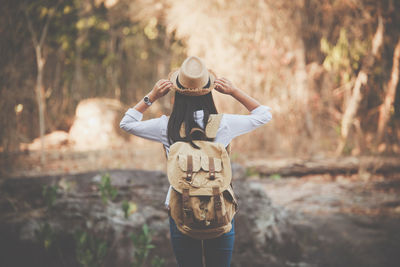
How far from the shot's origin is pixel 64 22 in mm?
9328

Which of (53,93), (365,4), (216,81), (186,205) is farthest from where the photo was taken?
(53,93)

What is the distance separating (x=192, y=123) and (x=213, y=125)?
0.35 feet

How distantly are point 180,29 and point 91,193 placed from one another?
454cm

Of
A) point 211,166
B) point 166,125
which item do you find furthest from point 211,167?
point 166,125

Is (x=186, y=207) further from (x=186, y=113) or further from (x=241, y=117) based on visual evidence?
(x=241, y=117)

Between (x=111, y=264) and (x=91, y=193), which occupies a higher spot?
(x=91, y=193)

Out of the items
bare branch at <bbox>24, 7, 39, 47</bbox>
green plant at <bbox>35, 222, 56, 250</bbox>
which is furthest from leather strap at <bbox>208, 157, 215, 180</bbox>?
bare branch at <bbox>24, 7, 39, 47</bbox>

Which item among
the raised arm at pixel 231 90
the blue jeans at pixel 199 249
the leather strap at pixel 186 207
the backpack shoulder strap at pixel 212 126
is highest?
the raised arm at pixel 231 90

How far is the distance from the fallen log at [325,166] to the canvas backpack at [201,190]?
5443 millimetres

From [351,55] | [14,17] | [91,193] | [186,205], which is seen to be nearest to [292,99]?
[351,55]

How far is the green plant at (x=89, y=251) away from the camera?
3.08 m

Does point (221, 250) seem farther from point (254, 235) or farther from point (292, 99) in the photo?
point (292, 99)

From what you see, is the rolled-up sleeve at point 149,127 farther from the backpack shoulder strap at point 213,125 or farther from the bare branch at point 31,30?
the bare branch at point 31,30

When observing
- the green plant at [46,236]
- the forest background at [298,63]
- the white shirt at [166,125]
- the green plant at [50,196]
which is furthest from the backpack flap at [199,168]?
the forest background at [298,63]
